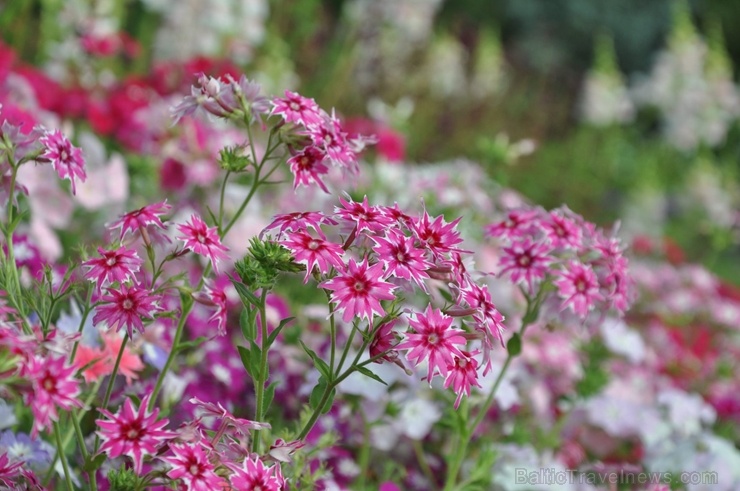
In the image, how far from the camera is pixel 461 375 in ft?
2.86

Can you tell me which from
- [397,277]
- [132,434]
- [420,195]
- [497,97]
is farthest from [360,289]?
[497,97]

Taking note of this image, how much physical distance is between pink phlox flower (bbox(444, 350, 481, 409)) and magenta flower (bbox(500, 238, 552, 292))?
0.28 metres

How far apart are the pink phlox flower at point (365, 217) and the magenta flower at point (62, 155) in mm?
306

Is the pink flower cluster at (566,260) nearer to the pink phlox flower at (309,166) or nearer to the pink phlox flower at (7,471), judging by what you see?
the pink phlox flower at (309,166)

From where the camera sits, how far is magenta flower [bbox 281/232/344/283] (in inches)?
34.4

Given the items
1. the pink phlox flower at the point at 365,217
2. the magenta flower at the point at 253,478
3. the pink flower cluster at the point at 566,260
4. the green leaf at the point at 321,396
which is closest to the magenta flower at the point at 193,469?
the magenta flower at the point at 253,478

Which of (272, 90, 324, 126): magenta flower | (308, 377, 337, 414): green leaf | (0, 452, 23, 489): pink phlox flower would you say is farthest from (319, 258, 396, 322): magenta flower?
(0, 452, 23, 489): pink phlox flower

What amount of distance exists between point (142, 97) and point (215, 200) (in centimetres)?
71

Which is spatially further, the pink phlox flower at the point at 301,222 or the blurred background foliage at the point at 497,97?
the blurred background foliage at the point at 497,97

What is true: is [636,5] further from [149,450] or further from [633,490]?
[149,450]

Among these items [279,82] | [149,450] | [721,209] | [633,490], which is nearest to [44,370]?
[149,450]

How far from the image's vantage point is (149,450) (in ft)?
2.61

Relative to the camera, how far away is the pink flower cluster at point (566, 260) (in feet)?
3.82

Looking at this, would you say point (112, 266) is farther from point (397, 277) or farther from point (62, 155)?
point (397, 277)
